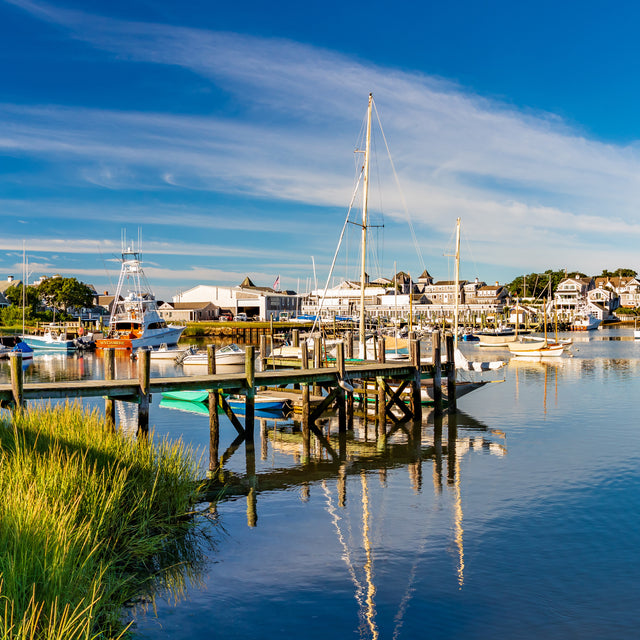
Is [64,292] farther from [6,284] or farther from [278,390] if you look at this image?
[278,390]

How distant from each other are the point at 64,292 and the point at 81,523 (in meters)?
120

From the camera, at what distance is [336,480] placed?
60.0 feet

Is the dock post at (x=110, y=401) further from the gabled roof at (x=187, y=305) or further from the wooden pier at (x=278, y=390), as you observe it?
the gabled roof at (x=187, y=305)

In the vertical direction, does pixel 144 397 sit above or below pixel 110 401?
above

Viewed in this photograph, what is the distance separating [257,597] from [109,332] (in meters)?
72.3

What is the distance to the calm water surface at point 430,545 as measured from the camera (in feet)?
31.7

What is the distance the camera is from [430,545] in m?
12.8

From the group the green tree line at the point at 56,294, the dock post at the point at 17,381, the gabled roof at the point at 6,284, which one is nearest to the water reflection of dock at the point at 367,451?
the dock post at the point at 17,381

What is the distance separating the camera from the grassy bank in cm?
676

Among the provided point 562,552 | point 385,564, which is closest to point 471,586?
point 385,564

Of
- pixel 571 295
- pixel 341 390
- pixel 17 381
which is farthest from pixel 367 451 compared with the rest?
pixel 571 295

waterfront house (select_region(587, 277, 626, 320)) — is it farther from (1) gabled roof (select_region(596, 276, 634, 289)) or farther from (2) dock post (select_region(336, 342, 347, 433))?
(2) dock post (select_region(336, 342, 347, 433))

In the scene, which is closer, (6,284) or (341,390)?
(341,390)

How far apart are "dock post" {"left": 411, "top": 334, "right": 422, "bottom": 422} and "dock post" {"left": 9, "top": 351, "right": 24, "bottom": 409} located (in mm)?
15415
